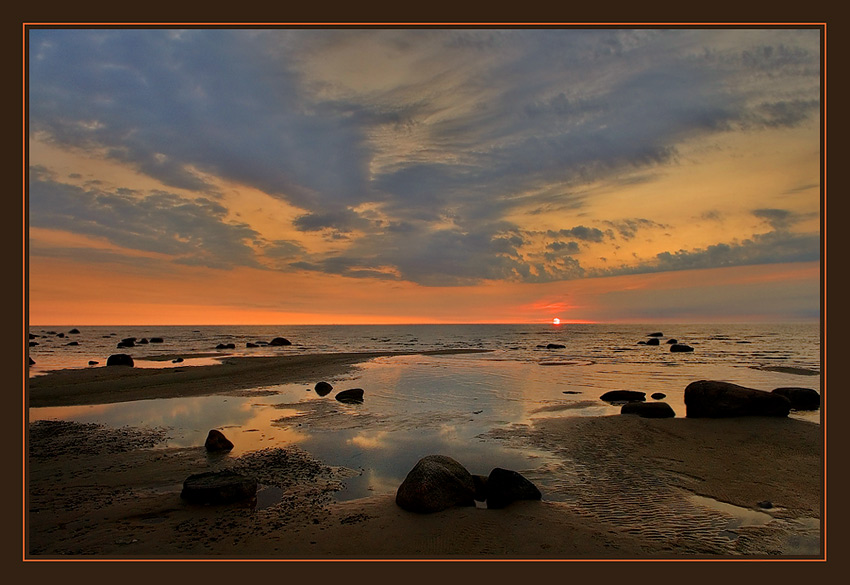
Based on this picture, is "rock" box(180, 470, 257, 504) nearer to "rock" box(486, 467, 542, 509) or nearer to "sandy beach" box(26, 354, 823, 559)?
"sandy beach" box(26, 354, 823, 559)

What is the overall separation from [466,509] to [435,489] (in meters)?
0.72

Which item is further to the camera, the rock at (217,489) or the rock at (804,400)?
the rock at (804,400)

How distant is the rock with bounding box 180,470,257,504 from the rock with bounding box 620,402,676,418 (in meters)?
14.8

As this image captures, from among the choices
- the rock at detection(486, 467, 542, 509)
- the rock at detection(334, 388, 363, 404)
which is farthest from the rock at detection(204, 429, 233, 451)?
the rock at detection(334, 388, 363, 404)

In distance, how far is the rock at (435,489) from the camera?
8.83 metres

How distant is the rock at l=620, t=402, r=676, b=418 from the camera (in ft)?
57.6

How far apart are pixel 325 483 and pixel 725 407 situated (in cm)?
1492

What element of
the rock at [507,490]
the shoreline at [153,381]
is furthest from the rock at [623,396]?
the shoreline at [153,381]

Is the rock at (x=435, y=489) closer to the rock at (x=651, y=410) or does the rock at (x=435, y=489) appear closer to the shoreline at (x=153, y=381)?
the rock at (x=651, y=410)

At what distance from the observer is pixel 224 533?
7.76 m

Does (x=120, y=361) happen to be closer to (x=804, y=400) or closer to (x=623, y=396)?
(x=623, y=396)

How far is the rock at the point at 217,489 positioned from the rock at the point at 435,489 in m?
3.19

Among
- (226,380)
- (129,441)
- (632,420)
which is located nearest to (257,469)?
(129,441)

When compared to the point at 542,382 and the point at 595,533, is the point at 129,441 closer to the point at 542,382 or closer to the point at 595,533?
the point at 595,533
